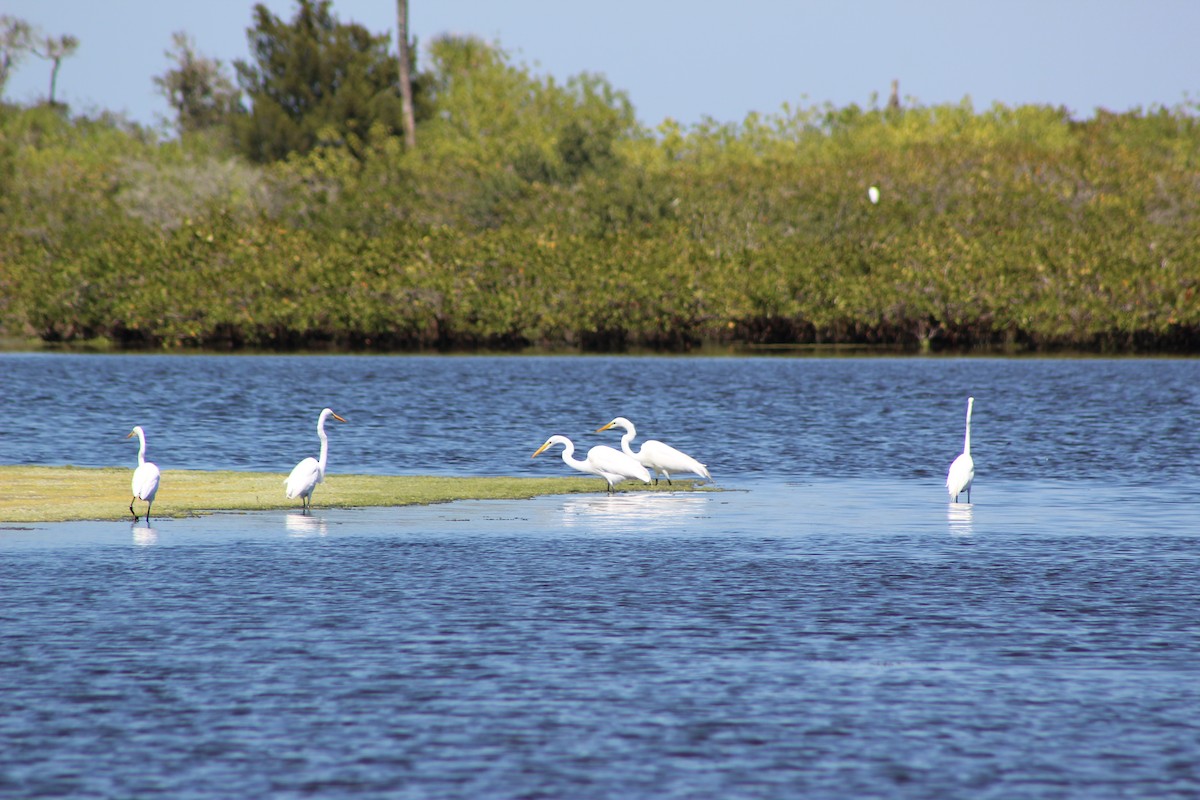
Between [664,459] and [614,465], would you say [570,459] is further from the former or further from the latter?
[664,459]

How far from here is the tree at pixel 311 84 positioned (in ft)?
348

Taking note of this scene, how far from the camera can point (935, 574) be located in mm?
17047

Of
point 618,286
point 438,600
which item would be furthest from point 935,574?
point 618,286

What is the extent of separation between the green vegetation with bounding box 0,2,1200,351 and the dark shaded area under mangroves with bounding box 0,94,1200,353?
0.47 feet

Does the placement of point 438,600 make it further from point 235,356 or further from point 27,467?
point 235,356

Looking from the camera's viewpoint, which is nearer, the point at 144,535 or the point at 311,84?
the point at 144,535

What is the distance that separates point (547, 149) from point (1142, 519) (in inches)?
3238

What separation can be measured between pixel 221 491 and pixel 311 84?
87.2 meters

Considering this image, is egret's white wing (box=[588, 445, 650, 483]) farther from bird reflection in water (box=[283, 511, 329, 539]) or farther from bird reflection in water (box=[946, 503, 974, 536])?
bird reflection in water (box=[283, 511, 329, 539])

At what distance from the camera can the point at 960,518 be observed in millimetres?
22375

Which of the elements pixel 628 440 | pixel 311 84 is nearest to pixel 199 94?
pixel 311 84

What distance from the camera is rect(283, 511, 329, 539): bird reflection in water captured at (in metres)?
19.8

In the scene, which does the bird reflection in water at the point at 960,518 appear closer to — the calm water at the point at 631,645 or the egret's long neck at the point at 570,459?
the calm water at the point at 631,645

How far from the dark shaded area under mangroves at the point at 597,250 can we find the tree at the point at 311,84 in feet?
8.55
